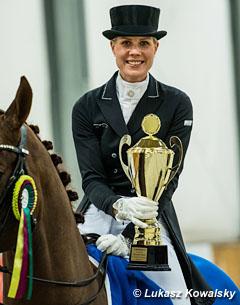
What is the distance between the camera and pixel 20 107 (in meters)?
2.00

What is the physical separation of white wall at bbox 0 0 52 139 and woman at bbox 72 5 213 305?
1.96m

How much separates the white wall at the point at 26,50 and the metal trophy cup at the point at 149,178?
215 centimetres

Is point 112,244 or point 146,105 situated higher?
point 146,105

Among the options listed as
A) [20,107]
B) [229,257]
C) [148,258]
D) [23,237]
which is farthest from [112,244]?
[229,257]

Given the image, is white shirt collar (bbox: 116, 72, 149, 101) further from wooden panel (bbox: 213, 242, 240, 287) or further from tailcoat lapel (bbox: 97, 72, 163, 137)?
wooden panel (bbox: 213, 242, 240, 287)

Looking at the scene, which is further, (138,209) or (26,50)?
(26,50)

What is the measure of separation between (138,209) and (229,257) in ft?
7.38

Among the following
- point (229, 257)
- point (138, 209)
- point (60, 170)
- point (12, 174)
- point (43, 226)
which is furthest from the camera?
point (229, 257)

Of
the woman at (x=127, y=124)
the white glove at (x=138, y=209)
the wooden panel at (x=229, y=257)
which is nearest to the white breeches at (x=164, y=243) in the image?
the woman at (x=127, y=124)

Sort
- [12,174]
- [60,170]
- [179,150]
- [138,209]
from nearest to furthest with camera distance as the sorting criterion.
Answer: [12,174] < [60,170] < [138,209] < [179,150]

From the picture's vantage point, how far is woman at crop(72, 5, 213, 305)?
8.33 feet

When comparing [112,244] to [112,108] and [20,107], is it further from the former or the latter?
[20,107]

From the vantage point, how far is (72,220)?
222 centimetres

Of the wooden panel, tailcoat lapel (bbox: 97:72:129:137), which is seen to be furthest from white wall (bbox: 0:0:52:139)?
tailcoat lapel (bbox: 97:72:129:137)
